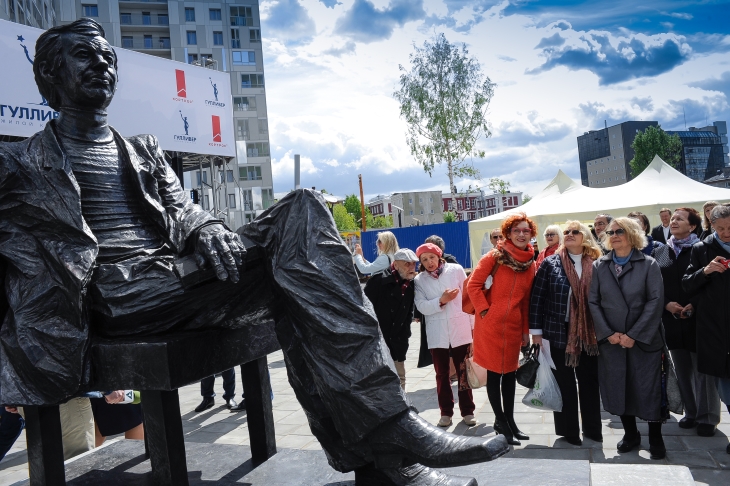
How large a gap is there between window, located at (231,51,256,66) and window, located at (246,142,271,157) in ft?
21.6

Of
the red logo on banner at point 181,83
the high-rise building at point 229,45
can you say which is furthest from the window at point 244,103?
the red logo on banner at point 181,83

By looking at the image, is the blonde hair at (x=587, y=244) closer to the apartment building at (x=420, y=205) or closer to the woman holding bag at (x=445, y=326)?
the woman holding bag at (x=445, y=326)

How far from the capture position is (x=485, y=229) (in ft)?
45.6

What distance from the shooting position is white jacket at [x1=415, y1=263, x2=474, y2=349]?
5.46 meters

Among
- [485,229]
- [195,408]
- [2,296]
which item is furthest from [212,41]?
[2,296]

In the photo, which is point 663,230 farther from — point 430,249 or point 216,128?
point 216,128

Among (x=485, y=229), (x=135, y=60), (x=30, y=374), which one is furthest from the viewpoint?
(x=485, y=229)

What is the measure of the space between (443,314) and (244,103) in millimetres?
47414

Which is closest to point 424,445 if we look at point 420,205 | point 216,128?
point 216,128

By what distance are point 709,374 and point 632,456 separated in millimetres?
828

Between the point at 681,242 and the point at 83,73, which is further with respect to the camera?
the point at 681,242

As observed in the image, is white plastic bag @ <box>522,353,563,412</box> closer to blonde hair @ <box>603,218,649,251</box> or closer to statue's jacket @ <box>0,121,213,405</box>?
blonde hair @ <box>603,218,649,251</box>

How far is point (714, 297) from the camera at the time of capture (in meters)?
4.49

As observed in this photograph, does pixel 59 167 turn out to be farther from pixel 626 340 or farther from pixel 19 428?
pixel 626 340
